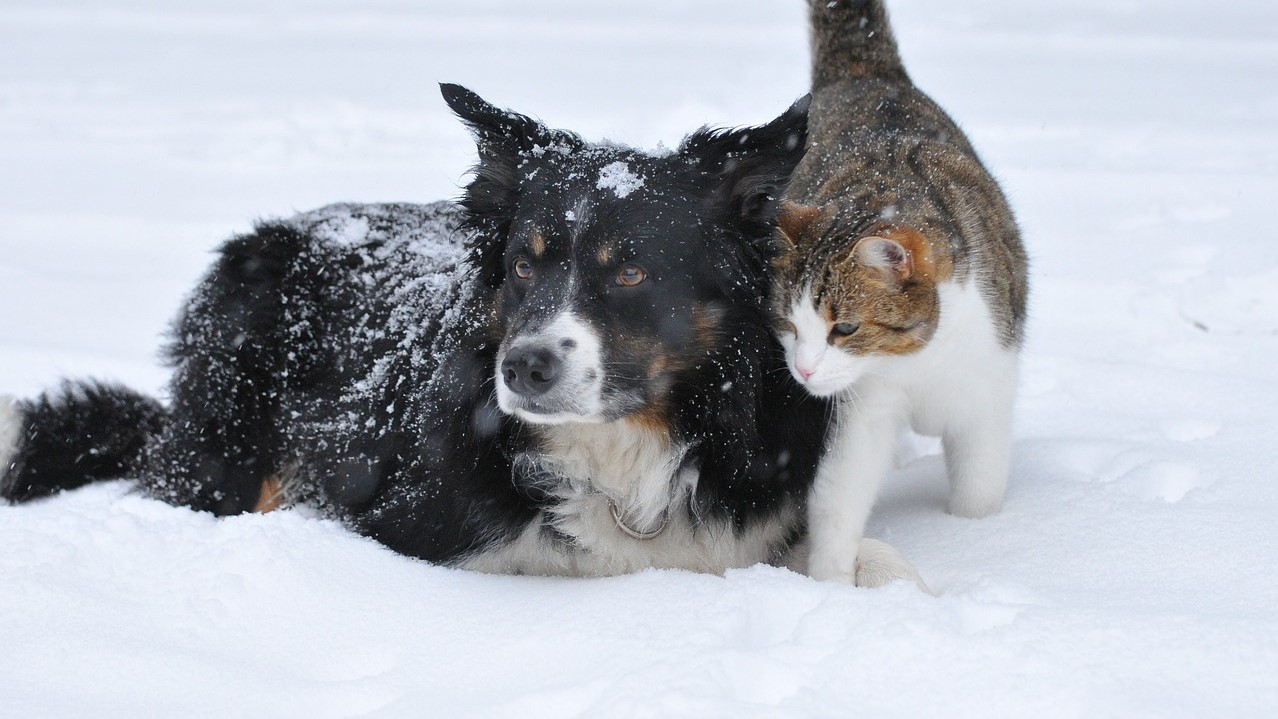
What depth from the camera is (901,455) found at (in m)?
4.57

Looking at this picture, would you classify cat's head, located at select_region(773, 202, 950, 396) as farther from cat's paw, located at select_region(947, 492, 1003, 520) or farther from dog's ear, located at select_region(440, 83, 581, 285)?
dog's ear, located at select_region(440, 83, 581, 285)

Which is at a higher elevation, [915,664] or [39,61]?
[39,61]

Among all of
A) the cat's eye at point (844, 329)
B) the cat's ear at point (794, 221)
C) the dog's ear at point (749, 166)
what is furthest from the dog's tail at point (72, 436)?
the cat's eye at point (844, 329)

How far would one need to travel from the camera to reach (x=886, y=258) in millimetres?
2969

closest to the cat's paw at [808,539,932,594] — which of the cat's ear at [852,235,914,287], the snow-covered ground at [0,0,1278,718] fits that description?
the snow-covered ground at [0,0,1278,718]

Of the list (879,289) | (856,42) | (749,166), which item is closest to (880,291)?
(879,289)

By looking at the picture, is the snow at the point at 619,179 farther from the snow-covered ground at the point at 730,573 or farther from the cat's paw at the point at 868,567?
the cat's paw at the point at 868,567

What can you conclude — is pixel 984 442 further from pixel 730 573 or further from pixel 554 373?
pixel 554 373

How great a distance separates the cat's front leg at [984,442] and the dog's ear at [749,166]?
2.90 ft

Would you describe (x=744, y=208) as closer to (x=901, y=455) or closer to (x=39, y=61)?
(x=901, y=455)

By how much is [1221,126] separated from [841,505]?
9.49m

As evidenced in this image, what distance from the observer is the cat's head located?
298 centimetres

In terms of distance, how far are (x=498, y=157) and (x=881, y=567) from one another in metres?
1.68

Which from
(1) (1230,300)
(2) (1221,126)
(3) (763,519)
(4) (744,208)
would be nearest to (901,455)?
(3) (763,519)
